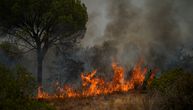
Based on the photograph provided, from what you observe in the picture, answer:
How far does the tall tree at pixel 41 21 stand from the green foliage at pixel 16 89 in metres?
13.3

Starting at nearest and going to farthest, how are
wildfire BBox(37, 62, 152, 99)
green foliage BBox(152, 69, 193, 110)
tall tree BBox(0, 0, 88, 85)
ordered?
green foliage BBox(152, 69, 193, 110)
wildfire BBox(37, 62, 152, 99)
tall tree BBox(0, 0, 88, 85)

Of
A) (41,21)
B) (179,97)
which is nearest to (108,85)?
(179,97)

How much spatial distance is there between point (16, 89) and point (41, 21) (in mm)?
15126

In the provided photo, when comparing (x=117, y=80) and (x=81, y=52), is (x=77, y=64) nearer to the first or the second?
(x=81, y=52)

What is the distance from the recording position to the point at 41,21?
20.4 m

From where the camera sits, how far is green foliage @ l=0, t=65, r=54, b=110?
5.44m

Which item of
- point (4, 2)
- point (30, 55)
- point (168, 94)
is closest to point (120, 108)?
point (168, 94)

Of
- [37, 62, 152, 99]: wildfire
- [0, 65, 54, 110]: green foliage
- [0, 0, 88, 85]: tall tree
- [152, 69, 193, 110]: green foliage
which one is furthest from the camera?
[0, 0, 88, 85]: tall tree

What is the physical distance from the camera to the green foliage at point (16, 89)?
5.44 metres

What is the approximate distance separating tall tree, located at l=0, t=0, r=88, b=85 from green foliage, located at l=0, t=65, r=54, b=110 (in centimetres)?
1332

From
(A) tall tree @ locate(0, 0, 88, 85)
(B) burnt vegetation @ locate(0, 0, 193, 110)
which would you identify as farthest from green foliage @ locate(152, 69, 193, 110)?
(A) tall tree @ locate(0, 0, 88, 85)

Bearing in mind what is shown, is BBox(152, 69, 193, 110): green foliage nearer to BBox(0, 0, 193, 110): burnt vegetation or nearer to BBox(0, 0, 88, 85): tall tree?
BBox(0, 0, 193, 110): burnt vegetation

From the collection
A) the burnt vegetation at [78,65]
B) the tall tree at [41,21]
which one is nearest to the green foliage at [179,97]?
the burnt vegetation at [78,65]

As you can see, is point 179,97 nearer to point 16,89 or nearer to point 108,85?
point 16,89
